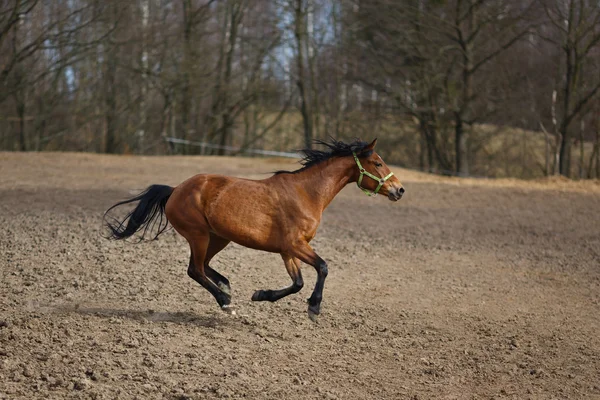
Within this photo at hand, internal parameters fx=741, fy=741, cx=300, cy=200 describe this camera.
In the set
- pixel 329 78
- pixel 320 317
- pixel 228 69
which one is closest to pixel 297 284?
pixel 320 317

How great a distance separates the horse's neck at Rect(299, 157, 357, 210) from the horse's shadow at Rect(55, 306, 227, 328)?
147 cm

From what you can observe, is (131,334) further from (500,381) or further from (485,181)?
(485,181)

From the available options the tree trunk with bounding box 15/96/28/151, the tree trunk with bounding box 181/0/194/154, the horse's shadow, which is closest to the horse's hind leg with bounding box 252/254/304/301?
the horse's shadow

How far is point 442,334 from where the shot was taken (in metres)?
7.10

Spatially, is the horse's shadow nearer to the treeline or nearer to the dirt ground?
the dirt ground

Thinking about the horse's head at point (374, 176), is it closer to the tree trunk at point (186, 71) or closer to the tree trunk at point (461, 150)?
the tree trunk at point (461, 150)

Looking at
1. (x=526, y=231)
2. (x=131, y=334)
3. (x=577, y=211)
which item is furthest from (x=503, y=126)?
(x=131, y=334)

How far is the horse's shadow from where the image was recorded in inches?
268

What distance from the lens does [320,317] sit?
24.2 ft

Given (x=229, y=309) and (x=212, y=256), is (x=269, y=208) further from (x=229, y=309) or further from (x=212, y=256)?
(x=229, y=309)

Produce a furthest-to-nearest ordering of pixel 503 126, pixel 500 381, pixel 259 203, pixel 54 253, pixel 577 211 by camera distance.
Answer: pixel 503 126, pixel 577 211, pixel 54 253, pixel 259 203, pixel 500 381

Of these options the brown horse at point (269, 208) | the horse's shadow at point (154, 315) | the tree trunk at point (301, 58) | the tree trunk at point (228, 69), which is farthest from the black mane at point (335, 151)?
the tree trunk at point (228, 69)

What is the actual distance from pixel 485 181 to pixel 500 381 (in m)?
15.3

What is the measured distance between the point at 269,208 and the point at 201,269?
0.85 m
